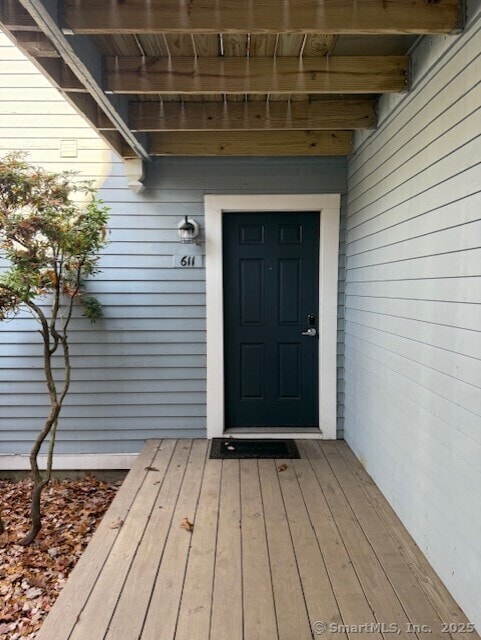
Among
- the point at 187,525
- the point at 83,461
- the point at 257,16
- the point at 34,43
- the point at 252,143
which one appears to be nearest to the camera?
the point at 257,16

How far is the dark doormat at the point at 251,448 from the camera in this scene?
11.2 ft

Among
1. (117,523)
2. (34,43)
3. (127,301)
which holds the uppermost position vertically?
(34,43)

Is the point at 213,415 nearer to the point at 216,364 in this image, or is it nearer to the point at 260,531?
the point at 216,364

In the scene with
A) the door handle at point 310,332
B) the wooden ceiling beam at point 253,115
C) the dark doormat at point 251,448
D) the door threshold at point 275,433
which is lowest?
the dark doormat at point 251,448

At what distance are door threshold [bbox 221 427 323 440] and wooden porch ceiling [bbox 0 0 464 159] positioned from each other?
2323 mm

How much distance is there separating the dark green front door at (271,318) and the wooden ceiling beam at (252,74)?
4.56 feet

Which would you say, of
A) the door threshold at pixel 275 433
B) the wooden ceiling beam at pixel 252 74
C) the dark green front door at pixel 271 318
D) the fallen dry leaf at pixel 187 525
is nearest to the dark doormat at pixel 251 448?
the door threshold at pixel 275 433

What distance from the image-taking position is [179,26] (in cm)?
182

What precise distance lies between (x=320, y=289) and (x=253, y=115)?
58.3 inches

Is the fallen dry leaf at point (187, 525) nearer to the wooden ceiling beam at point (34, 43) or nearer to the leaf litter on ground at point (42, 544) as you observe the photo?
the leaf litter on ground at point (42, 544)

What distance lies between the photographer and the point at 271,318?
12.4ft

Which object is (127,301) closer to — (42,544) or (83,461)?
(83,461)

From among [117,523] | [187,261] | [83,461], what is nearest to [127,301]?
[187,261]

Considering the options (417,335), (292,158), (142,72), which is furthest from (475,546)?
(292,158)
